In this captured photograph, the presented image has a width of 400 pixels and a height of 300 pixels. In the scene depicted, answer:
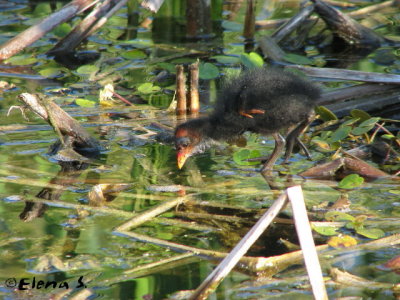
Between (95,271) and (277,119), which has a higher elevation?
(277,119)

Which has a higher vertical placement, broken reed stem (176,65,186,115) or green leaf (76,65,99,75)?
broken reed stem (176,65,186,115)

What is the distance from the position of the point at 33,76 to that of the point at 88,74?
44cm

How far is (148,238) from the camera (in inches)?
113

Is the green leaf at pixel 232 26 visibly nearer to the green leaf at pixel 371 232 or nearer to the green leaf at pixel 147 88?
the green leaf at pixel 147 88

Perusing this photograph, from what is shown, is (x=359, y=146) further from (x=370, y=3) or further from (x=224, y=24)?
(x=370, y=3)

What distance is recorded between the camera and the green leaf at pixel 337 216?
10.0 ft

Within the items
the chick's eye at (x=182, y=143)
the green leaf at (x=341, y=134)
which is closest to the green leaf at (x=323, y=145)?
the green leaf at (x=341, y=134)

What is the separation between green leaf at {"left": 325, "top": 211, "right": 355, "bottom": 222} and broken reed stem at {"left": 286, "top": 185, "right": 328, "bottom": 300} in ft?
2.41

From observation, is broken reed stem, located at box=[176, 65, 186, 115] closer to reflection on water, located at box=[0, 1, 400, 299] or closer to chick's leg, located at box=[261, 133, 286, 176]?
reflection on water, located at box=[0, 1, 400, 299]

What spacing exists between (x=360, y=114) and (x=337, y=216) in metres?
1.19

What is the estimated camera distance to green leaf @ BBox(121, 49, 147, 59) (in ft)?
19.4

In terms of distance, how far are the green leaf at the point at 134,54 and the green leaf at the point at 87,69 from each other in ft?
1.54

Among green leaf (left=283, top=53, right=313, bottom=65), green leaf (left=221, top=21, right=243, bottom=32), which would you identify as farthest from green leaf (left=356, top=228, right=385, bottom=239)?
green leaf (left=221, top=21, right=243, bottom=32)

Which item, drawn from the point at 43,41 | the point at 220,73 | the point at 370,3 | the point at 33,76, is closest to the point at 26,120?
the point at 33,76
